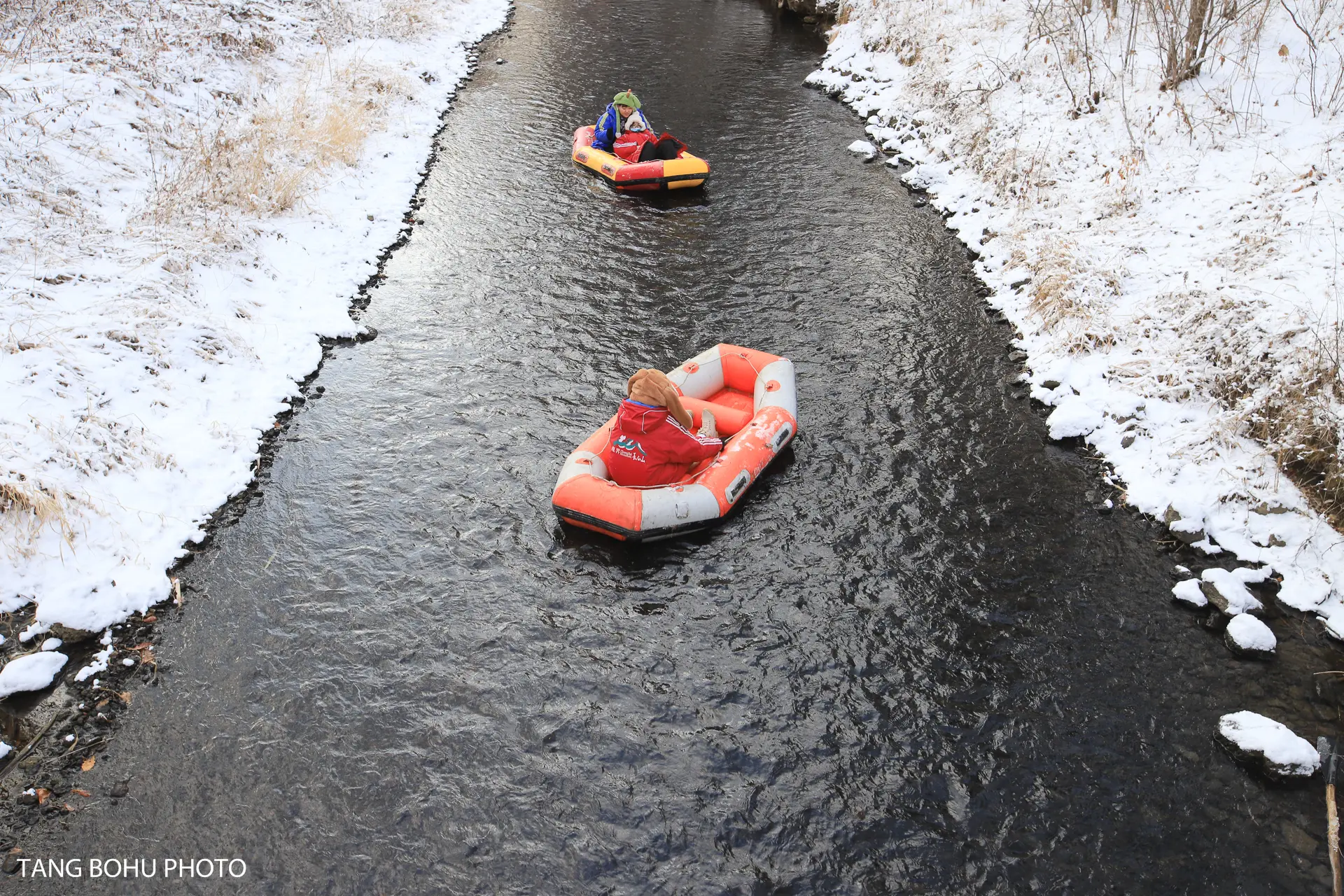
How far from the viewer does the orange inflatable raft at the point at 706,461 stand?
7637 millimetres

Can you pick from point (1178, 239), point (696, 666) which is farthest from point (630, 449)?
point (1178, 239)

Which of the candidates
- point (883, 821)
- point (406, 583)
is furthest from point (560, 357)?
point (883, 821)

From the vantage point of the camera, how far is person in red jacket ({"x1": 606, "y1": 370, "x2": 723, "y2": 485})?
7.86 meters

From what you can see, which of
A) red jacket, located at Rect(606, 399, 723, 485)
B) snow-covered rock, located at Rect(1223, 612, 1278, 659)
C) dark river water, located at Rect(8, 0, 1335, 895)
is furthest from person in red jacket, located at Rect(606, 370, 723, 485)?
snow-covered rock, located at Rect(1223, 612, 1278, 659)

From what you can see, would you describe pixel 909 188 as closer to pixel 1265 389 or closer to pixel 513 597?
pixel 1265 389

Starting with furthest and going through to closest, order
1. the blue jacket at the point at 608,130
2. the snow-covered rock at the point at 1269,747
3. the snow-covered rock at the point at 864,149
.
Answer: the snow-covered rock at the point at 864,149, the blue jacket at the point at 608,130, the snow-covered rock at the point at 1269,747

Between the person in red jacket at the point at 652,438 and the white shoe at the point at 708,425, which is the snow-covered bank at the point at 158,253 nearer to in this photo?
the person in red jacket at the point at 652,438

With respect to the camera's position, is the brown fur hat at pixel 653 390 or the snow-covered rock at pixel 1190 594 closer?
the snow-covered rock at pixel 1190 594

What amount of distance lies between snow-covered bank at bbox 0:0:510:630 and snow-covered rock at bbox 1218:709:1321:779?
8785mm

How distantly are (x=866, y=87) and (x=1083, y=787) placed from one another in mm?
17039

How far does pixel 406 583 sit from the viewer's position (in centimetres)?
734

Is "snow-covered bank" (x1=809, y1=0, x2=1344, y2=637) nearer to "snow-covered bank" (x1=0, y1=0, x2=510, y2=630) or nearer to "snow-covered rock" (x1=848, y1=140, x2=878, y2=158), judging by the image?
"snow-covered rock" (x1=848, y1=140, x2=878, y2=158)

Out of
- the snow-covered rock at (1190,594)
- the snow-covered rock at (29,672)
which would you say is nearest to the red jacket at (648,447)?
the snow-covered rock at (1190,594)

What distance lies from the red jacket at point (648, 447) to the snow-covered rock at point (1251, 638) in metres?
4.92
